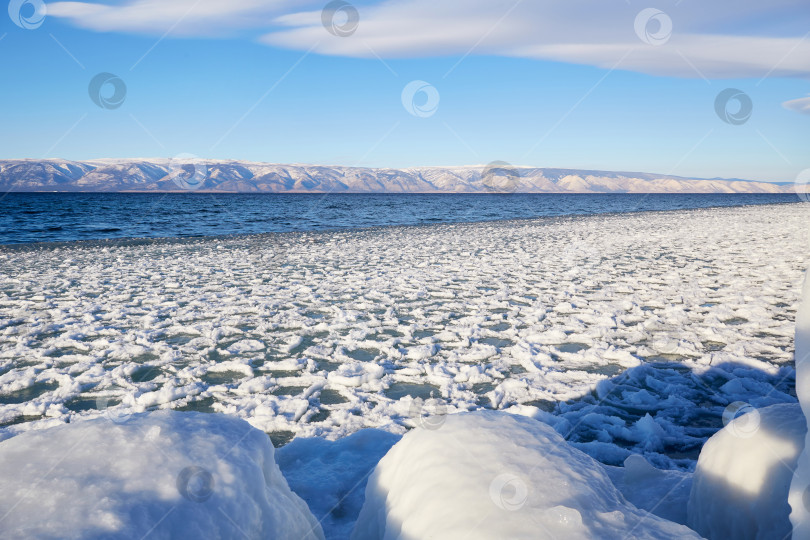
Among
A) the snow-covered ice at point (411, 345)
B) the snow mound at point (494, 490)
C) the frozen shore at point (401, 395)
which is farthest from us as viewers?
the snow-covered ice at point (411, 345)

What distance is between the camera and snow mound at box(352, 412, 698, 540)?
1445 millimetres

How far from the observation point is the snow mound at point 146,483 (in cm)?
132

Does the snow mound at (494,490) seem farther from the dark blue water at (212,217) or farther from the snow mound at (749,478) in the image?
the dark blue water at (212,217)

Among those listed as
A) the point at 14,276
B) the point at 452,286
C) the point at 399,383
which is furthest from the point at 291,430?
the point at 14,276

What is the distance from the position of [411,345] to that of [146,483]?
3.57m

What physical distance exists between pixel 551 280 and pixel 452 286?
178 centimetres

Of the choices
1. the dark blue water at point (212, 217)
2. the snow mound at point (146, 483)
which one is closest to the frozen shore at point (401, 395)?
the snow mound at point (146, 483)

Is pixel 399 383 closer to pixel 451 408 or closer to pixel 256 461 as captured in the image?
pixel 451 408

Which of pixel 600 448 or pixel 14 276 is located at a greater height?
pixel 14 276

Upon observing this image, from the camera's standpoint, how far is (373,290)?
25.1ft

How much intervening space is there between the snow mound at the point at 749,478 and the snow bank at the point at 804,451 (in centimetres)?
45

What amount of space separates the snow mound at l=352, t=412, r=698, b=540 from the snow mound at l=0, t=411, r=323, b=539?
424mm

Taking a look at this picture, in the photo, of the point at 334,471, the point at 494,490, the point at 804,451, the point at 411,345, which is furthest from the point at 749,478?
the point at 411,345

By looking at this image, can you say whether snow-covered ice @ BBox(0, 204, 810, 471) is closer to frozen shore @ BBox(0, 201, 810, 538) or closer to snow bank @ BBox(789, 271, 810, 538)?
frozen shore @ BBox(0, 201, 810, 538)
